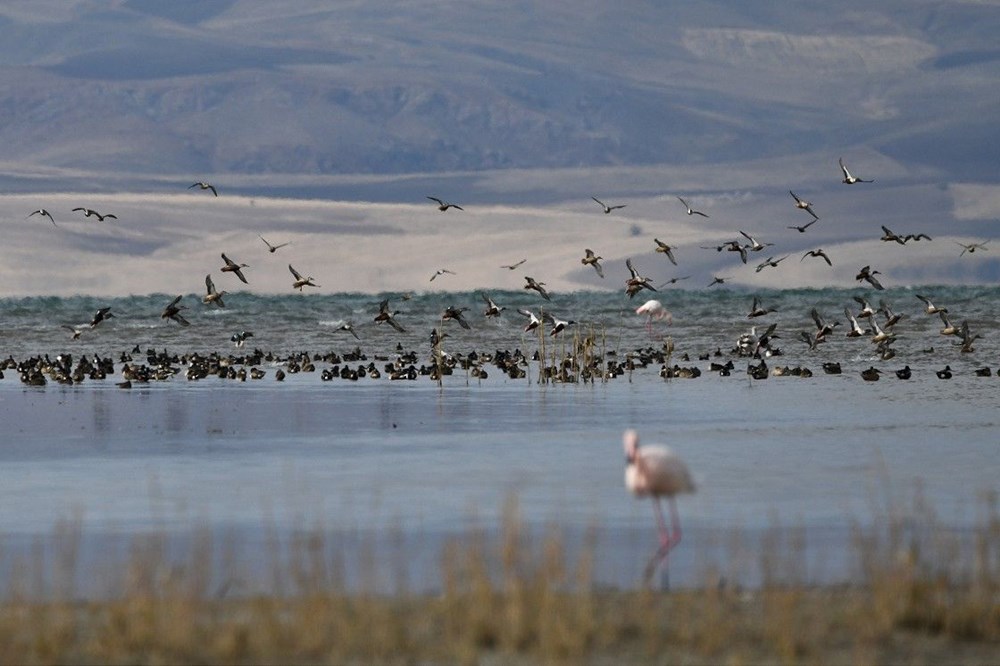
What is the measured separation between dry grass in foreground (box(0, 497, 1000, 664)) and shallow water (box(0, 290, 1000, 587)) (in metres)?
1.50

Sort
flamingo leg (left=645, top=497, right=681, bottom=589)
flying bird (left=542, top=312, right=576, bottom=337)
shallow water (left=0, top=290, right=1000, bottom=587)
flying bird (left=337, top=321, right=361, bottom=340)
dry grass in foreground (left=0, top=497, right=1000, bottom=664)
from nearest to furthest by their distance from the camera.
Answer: dry grass in foreground (left=0, top=497, right=1000, bottom=664)
flamingo leg (left=645, top=497, right=681, bottom=589)
shallow water (left=0, top=290, right=1000, bottom=587)
flying bird (left=542, top=312, right=576, bottom=337)
flying bird (left=337, top=321, right=361, bottom=340)

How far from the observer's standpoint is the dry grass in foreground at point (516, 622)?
11.1 metres

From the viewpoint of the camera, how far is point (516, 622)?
1135 cm

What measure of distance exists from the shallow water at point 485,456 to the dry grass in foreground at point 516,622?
1.50 meters

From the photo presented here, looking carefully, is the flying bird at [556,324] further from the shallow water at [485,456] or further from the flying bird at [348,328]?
the flying bird at [348,328]

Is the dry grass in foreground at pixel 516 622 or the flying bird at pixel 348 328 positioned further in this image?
the flying bird at pixel 348 328

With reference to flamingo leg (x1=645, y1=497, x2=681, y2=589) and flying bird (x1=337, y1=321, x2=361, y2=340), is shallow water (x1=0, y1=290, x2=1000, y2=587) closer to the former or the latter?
flamingo leg (x1=645, y1=497, x2=681, y2=589)

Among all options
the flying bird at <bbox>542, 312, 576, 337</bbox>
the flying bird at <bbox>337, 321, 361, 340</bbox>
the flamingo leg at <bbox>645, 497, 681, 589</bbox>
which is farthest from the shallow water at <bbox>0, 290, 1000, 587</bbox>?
the flying bird at <bbox>337, 321, 361, 340</bbox>

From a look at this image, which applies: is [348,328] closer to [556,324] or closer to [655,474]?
[556,324]

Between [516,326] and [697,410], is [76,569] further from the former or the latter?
[516,326]

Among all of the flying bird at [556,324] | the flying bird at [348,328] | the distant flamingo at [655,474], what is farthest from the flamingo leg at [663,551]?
the flying bird at [348,328]

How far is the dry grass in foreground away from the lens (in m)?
11.1

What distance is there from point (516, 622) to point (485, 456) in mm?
12154

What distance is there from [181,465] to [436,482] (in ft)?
12.8
